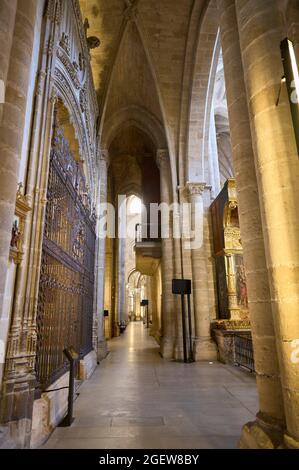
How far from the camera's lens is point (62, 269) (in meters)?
4.91

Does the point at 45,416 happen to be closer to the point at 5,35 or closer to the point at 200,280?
the point at 5,35

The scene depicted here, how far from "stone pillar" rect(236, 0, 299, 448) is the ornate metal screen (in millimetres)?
2820

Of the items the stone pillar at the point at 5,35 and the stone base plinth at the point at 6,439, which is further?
the stone pillar at the point at 5,35

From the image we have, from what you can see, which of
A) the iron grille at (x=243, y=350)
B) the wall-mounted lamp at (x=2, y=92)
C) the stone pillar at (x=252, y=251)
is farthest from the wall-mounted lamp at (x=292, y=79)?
the iron grille at (x=243, y=350)

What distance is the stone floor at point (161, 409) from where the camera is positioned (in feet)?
9.85

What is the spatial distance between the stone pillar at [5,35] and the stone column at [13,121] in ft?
0.18

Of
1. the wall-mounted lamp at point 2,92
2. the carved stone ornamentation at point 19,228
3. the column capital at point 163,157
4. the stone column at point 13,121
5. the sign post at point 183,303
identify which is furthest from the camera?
the column capital at point 163,157

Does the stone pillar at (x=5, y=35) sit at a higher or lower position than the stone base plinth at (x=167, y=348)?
higher

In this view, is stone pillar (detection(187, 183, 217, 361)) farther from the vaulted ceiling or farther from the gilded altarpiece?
the vaulted ceiling

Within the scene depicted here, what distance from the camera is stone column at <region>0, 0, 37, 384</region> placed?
2467mm

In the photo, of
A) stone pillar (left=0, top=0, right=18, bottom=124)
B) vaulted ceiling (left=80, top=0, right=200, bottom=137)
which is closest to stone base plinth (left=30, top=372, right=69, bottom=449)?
stone pillar (left=0, top=0, right=18, bottom=124)

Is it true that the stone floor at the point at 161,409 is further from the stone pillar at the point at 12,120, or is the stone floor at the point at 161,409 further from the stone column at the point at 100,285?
the stone column at the point at 100,285

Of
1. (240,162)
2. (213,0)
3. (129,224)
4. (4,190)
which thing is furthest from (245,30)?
(129,224)
